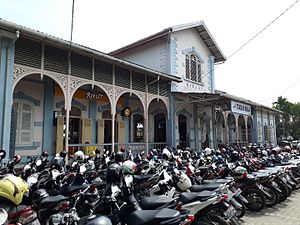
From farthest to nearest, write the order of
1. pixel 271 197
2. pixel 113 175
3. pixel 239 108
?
pixel 239 108, pixel 271 197, pixel 113 175

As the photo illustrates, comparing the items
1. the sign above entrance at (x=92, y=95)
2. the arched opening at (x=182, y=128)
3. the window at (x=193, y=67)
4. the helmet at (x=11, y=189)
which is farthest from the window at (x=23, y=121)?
the window at (x=193, y=67)

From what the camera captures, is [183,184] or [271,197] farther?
[271,197]

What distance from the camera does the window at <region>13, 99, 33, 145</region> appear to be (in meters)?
8.25

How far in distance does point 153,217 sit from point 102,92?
847 cm

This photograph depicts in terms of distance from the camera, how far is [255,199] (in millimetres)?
5633

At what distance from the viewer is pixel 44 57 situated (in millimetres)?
7637

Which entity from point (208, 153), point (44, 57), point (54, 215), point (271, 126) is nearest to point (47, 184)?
point (54, 215)

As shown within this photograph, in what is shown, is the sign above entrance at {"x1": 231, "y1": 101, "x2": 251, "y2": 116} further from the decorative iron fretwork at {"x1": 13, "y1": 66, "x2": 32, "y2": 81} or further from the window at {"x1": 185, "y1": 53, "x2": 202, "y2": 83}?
the decorative iron fretwork at {"x1": 13, "y1": 66, "x2": 32, "y2": 81}

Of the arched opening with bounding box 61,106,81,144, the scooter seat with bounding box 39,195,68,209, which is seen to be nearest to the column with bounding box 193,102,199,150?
the arched opening with bounding box 61,106,81,144

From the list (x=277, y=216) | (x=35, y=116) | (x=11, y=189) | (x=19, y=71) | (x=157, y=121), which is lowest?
(x=277, y=216)

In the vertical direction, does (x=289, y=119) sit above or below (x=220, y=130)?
above

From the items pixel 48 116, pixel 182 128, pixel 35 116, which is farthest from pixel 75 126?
pixel 182 128

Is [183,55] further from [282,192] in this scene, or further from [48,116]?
[282,192]

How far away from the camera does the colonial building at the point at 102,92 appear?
23.6ft
